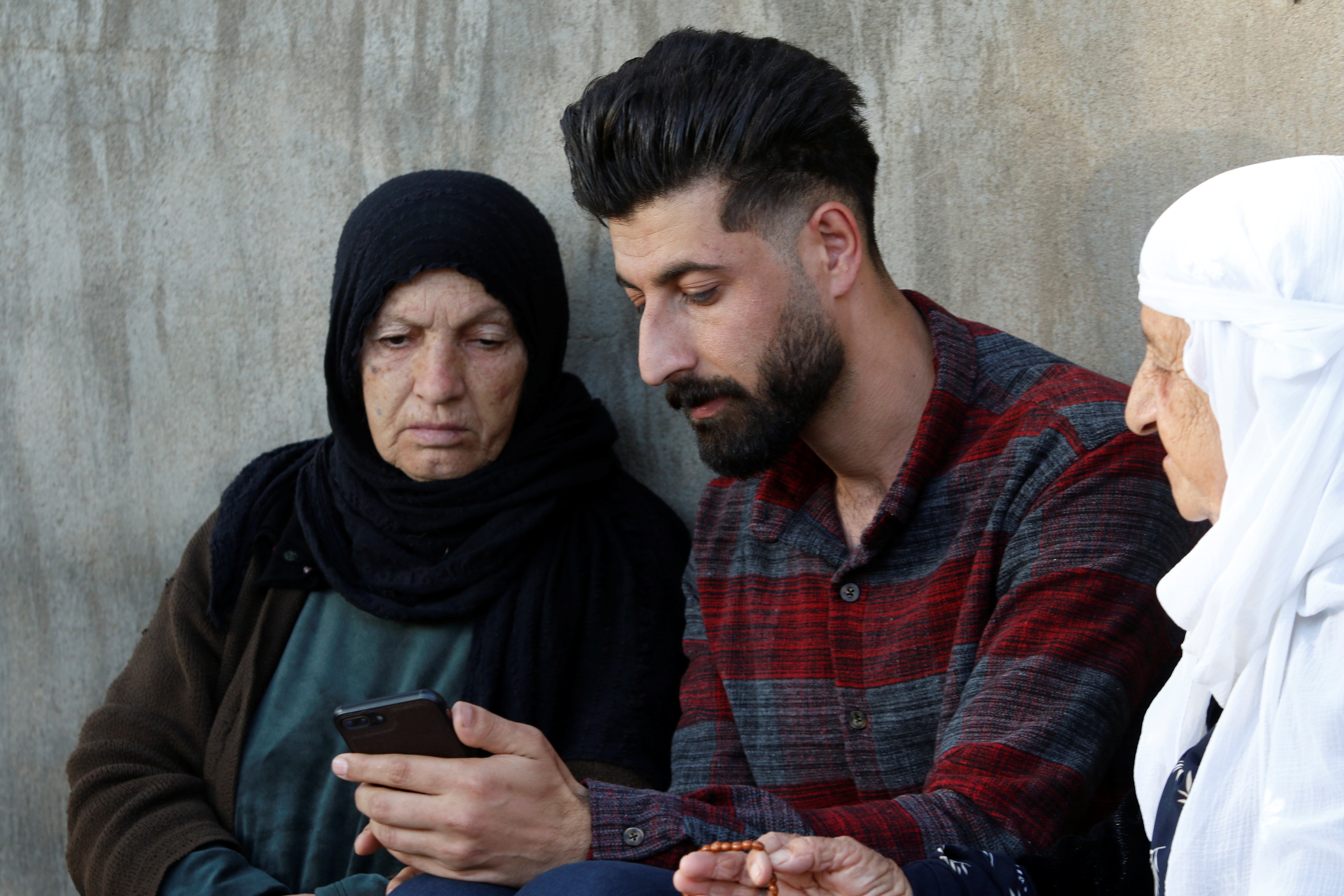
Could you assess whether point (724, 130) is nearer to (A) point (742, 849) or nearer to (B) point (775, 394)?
(B) point (775, 394)

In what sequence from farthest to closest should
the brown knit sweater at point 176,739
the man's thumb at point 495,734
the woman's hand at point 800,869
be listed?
the brown knit sweater at point 176,739 < the man's thumb at point 495,734 < the woman's hand at point 800,869

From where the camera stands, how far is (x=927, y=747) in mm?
2312

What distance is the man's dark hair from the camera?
2.38 m

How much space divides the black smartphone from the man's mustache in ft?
2.55

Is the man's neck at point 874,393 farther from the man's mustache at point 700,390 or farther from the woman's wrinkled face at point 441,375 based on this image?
the woman's wrinkled face at point 441,375

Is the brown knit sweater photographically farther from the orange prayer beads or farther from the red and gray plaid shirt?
the orange prayer beads

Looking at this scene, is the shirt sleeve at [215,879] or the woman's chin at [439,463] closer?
the shirt sleeve at [215,879]

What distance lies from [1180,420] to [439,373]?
1740 millimetres

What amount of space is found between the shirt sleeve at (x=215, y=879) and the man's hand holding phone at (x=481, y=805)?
0.65 m

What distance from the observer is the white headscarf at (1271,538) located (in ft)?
4.67

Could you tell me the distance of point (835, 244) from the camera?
2.47 metres

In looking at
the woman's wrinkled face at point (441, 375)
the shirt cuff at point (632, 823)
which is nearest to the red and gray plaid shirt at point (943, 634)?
the shirt cuff at point (632, 823)

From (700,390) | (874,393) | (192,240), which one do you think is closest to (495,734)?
(700,390)

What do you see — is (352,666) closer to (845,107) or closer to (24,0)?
(845,107)
